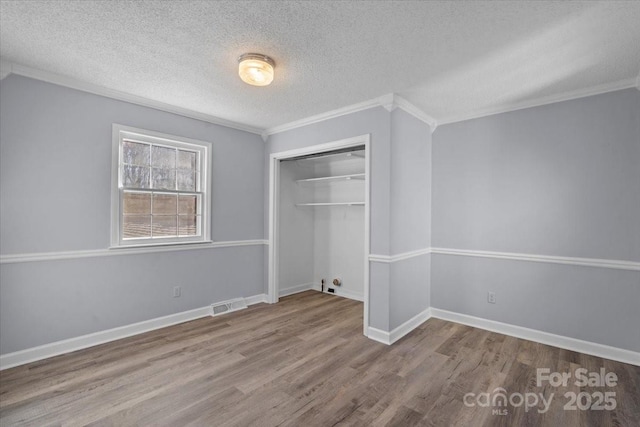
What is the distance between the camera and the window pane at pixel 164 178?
3594 mm

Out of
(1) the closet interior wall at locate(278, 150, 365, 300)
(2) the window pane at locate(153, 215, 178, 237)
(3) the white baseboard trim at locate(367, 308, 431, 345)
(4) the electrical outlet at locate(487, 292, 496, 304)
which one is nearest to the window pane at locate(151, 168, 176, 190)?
(2) the window pane at locate(153, 215, 178, 237)

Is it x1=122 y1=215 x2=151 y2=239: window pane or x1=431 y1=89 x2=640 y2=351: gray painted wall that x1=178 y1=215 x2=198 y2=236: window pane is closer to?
x1=122 y1=215 x2=151 y2=239: window pane

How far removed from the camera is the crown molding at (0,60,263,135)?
2.66 meters

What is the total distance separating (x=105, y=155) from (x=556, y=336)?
205 inches

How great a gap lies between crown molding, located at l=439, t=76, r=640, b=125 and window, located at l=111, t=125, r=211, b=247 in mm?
3452

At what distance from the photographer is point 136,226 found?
11.3ft

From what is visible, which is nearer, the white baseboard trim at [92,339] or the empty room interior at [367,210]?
the empty room interior at [367,210]

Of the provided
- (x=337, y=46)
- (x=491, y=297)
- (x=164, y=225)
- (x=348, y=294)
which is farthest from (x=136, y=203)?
(x=491, y=297)

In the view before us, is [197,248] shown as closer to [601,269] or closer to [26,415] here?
[26,415]

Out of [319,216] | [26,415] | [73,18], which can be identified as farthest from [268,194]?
[26,415]

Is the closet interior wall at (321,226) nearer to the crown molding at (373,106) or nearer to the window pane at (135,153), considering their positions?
the crown molding at (373,106)

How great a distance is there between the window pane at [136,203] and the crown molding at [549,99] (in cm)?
393

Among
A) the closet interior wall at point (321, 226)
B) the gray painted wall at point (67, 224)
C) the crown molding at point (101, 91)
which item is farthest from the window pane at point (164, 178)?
the closet interior wall at point (321, 226)

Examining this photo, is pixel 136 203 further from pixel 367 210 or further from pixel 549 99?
pixel 549 99
